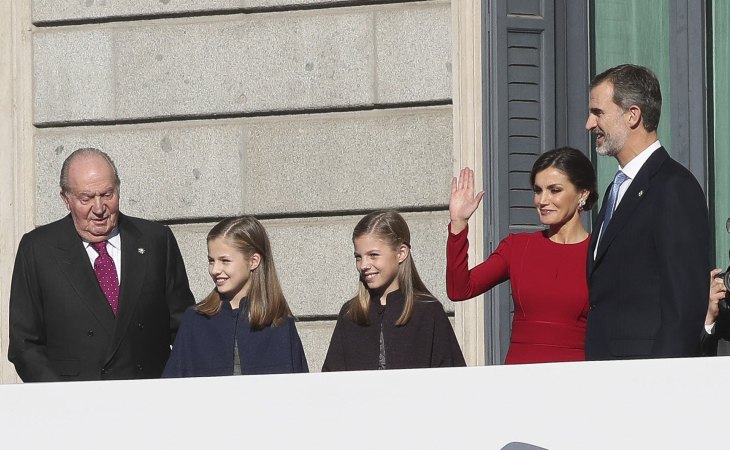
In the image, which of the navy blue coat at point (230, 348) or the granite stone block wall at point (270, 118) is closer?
the navy blue coat at point (230, 348)

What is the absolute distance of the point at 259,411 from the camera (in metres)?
4.94

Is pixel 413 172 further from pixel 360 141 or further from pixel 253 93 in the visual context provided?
pixel 253 93

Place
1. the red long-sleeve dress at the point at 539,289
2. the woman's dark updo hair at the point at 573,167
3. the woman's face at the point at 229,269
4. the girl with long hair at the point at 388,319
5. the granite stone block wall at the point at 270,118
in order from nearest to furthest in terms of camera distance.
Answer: the red long-sleeve dress at the point at 539,289 < the woman's dark updo hair at the point at 573,167 < the girl with long hair at the point at 388,319 < the woman's face at the point at 229,269 < the granite stone block wall at the point at 270,118

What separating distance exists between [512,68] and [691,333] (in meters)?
3.59

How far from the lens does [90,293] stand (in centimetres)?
675

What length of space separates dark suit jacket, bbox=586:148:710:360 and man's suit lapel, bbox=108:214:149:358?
1.99 metres

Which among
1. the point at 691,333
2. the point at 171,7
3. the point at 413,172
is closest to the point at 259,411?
the point at 691,333

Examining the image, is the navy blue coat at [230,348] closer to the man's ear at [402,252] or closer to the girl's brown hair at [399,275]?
the girl's brown hair at [399,275]

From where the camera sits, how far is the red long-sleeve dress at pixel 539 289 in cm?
605

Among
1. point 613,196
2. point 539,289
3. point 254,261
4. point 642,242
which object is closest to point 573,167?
point 613,196

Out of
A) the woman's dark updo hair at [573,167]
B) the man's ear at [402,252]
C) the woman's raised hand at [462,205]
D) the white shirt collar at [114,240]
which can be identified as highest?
the woman's dark updo hair at [573,167]

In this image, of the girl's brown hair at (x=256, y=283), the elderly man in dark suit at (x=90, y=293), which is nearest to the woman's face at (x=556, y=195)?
the girl's brown hair at (x=256, y=283)

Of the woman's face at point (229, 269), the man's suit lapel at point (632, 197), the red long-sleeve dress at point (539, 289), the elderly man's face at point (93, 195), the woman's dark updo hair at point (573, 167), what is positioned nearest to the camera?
the man's suit lapel at point (632, 197)

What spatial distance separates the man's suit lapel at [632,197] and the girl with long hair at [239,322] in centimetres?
138
